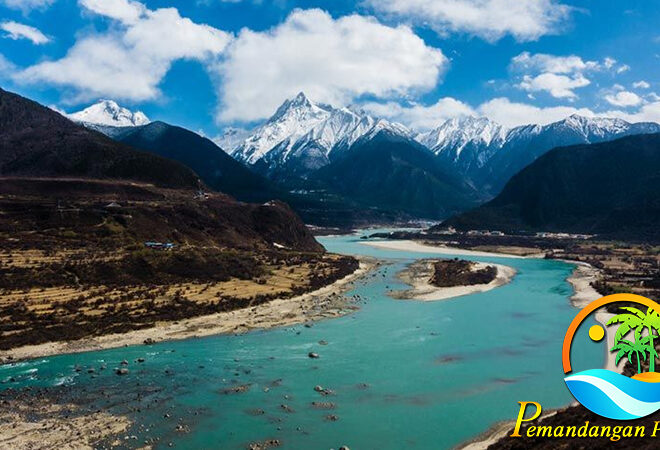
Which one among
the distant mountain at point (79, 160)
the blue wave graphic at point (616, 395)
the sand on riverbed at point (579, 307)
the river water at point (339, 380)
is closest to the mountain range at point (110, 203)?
the distant mountain at point (79, 160)

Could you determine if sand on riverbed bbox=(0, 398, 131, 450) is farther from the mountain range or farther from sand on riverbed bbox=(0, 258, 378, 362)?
the mountain range

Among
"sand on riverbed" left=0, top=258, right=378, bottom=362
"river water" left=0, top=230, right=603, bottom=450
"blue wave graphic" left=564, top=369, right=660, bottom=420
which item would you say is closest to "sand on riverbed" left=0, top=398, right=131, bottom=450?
"river water" left=0, top=230, right=603, bottom=450

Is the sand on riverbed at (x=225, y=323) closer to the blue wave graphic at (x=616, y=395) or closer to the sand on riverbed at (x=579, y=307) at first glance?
the sand on riverbed at (x=579, y=307)

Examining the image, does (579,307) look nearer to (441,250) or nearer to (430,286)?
(430,286)

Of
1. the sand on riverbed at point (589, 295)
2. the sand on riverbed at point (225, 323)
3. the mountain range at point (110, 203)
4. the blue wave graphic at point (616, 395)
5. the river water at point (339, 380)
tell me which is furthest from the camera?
the mountain range at point (110, 203)

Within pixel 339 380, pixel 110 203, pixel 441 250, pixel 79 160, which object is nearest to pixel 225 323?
pixel 339 380

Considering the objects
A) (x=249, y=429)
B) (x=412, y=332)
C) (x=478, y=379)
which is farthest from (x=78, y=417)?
(x=412, y=332)
